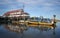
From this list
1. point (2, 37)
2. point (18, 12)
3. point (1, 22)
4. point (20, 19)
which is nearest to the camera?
point (2, 37)

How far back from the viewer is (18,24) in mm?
9023

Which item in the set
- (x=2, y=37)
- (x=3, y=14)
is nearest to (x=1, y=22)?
(x=3, y=14)

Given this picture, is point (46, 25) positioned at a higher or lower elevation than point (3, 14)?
lower

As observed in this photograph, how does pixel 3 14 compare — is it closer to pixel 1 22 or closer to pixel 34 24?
pixel 1 22

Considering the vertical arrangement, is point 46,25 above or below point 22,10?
below

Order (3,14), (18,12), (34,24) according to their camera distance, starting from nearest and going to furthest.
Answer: (3,14) < (18,12) < (34,24)

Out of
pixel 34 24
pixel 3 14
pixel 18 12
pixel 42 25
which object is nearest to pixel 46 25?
pixel 42 25

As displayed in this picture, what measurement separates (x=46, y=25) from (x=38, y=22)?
1.95 ft

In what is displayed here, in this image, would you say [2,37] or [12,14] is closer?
[2,37]

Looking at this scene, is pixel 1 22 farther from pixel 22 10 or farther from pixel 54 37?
pixel 54 37

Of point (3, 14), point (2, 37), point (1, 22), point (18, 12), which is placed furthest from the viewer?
point (1, 22)

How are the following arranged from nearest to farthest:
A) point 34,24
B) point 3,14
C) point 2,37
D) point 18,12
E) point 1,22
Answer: point 2,37 < point 3,14 < point 18,12 < point 1,22 < point 34,24

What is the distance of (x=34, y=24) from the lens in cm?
1023

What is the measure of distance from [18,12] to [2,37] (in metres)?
2.46
